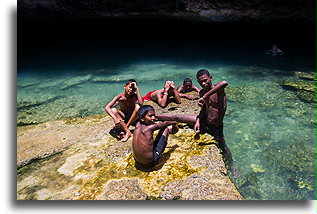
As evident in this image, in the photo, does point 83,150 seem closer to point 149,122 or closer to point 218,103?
point 149,122

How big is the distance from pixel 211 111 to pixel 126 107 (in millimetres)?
1620

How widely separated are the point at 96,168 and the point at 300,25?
36.1 ft

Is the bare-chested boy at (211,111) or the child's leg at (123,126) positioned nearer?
the bare-chested boy at (211,111)

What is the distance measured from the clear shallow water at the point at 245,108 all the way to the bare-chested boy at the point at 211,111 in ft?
2.17

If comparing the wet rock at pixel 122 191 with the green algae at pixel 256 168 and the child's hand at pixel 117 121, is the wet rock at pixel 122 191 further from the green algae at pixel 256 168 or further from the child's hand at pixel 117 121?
the green algae at pixel 256 168

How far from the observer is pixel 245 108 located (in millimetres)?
6133

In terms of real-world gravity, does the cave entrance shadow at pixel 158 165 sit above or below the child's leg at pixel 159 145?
below

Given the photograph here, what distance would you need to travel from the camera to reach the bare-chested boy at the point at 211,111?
141 inches

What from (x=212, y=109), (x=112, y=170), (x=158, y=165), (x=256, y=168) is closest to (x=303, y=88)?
(x=256, y=168)

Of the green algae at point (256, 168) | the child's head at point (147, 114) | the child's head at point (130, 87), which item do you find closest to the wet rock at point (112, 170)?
the child's head at point (147, 114)

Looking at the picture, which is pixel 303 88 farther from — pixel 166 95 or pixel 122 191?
pixel 122 191

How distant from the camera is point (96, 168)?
129 inches

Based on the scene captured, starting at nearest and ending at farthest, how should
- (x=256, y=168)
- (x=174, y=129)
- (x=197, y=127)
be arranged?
(x=174, y=129), (x=197, y=127), (x=256, y=168)

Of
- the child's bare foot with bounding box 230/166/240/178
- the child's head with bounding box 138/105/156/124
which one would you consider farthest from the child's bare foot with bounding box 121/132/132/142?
the child's bare foot with bounding box 230/166/240/178
